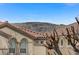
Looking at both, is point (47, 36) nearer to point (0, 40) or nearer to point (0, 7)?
point (0, 40)

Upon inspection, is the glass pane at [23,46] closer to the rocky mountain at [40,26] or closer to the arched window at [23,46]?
the arched window at [23,46]

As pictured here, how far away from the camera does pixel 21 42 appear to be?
1.88 metres

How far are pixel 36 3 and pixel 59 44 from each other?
64 centimetres

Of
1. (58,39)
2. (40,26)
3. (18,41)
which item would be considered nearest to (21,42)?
(18,41)

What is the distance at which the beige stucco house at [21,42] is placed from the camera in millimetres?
1853

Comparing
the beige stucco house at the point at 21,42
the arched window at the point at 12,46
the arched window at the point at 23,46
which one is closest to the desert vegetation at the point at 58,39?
the beige stucco house at the point at 21,42

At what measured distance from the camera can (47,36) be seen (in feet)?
6.23

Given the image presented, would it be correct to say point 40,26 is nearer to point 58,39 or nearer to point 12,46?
point 58,39

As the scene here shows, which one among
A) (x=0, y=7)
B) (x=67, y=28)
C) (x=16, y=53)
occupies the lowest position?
(x=16, y=53)

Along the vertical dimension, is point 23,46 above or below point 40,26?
below

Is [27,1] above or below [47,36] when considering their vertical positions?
above

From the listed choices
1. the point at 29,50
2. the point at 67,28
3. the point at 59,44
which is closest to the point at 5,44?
the point at 29,50

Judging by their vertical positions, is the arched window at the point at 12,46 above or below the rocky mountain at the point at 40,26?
below

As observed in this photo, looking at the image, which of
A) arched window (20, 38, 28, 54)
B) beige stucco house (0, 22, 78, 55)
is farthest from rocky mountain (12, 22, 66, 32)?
arched window (20, 38, 28, 54)
